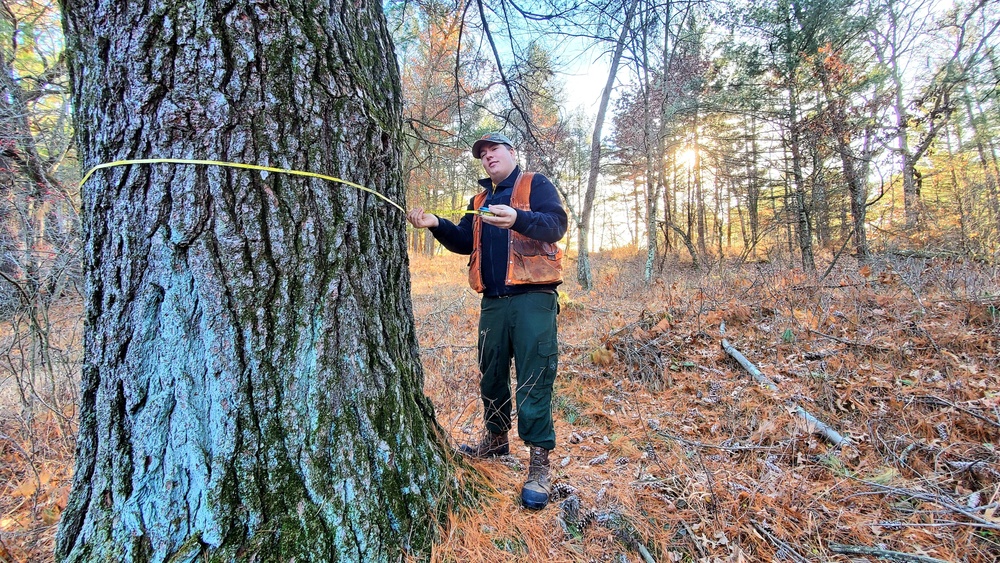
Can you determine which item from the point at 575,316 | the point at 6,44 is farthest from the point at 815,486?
the point at 6,44

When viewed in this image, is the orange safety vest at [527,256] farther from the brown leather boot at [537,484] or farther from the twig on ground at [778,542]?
the twig on ground at [778,542]

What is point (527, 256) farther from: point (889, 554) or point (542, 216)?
point (889, 554)

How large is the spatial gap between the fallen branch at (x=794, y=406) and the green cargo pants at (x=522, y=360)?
188cm

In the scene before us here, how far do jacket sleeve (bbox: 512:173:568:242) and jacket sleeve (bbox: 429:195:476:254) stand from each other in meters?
0.48

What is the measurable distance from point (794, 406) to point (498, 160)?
111 inches

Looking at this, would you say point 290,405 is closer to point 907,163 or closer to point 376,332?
point 376,332

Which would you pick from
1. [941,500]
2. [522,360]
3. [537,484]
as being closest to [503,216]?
[522,360]

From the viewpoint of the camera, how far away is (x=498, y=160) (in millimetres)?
2432

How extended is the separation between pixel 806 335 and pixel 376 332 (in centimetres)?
441

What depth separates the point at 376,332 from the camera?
1559mm

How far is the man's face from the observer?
7.95 ft

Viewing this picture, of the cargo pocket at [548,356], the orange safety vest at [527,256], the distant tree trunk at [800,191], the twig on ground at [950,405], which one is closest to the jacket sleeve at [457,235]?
the orange safety vest at [527,256]

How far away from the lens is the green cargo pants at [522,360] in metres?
2.19

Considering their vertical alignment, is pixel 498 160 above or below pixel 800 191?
below
